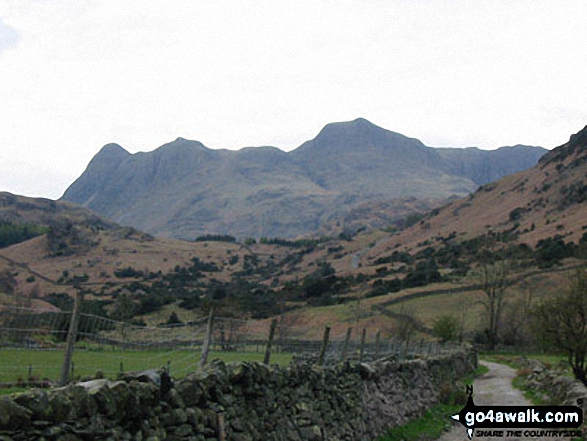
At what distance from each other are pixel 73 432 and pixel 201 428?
254 centimetres

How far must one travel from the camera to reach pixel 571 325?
80.4 ft

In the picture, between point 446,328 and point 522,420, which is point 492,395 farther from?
point 446,328

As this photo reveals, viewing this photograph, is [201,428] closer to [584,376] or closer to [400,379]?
[400,379]

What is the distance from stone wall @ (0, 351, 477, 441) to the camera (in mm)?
5492

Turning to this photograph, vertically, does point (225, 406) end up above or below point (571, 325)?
below

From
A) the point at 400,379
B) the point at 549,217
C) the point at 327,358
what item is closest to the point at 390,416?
the point at 400,379

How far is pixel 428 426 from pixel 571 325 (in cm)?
1006

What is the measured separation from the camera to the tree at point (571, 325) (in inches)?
957

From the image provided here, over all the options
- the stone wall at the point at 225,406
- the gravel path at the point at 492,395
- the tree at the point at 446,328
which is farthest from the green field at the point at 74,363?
the tree at the point at 446,328

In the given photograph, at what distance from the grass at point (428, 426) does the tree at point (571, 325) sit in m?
5.21

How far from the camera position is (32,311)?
28.7ft

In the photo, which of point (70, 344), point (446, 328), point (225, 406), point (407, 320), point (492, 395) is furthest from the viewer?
point (407, 320)

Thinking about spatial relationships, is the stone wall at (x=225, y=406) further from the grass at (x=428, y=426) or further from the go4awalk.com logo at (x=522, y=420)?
the go4awalk.com logo at (x=522, y=420)

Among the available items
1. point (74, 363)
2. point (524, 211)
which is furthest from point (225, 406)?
point (524, 211)
